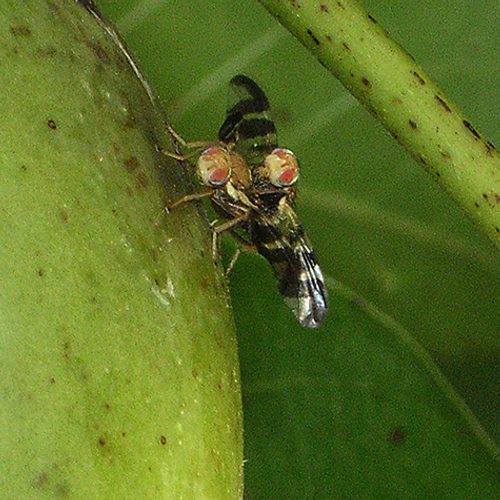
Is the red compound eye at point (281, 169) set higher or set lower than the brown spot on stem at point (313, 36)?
A: lower

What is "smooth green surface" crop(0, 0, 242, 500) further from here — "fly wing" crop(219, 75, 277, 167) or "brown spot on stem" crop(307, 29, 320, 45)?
"fly wing" crop(219, 75, 277, 167)

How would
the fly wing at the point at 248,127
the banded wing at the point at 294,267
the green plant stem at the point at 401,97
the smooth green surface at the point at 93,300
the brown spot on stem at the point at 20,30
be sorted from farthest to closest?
the fly wing at the point at 248,127, the banded wing at the point at 294,267, the green plant stem at the point at 401,97, the brown spot on stem at the point at 20,30, the smooth green surface at the point at 93,300

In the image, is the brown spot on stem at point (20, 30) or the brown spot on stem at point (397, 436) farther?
the brown spot on stem at point (397, 436)

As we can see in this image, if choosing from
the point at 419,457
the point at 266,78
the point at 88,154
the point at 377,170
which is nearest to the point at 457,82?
the point at 377,170

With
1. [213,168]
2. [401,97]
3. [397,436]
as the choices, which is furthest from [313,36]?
[397,436]

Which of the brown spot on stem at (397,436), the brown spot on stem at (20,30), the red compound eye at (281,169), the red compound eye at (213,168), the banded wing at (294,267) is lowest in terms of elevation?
the brown spot on stem at (397,436)

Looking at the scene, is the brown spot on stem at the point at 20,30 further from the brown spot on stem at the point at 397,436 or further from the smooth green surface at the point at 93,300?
the brown spot on stem at the point at 397,436

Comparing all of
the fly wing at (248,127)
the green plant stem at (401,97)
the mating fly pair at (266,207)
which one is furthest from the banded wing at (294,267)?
the green plant stem at (401,97)
